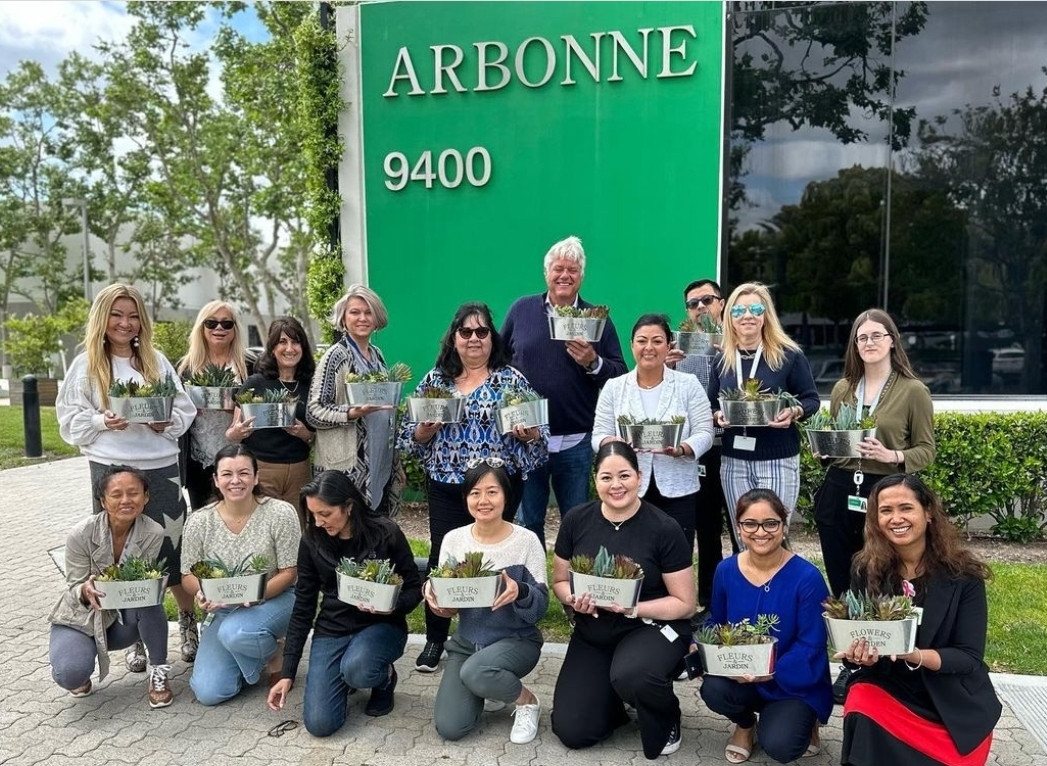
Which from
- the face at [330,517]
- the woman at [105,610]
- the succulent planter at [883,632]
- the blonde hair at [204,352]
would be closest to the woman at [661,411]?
the succulent planter at [883,632]

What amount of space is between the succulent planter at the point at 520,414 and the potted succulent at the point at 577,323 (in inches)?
16.7

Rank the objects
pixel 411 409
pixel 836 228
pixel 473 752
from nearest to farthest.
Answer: pixel 473 752 < pixel 411 409 < pixel 836 228

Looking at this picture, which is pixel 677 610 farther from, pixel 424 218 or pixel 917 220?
pixel 917 220

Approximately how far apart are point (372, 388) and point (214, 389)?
1020mm

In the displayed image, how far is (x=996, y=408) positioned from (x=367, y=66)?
7.52 meters

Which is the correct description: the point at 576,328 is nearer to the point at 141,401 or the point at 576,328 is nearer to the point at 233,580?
the point at 233,580

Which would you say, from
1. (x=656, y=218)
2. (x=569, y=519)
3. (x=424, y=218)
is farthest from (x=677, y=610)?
(x=424, y=218)

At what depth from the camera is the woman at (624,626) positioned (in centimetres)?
349

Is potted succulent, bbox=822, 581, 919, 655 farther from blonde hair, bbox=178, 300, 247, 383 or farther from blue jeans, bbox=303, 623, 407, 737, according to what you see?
blonde hair, bbox=178, 300, 247, 383

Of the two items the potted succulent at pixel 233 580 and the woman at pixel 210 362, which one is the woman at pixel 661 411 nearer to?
the potted succulent at pixel 233 580

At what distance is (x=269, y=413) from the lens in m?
4.43

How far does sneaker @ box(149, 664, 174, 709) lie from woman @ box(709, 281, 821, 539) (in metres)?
3.16

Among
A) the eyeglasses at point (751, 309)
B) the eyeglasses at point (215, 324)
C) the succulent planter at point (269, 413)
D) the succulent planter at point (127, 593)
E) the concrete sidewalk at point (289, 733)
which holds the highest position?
the eyeglasses at point (751, 309)

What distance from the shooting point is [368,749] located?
11.9 feet
